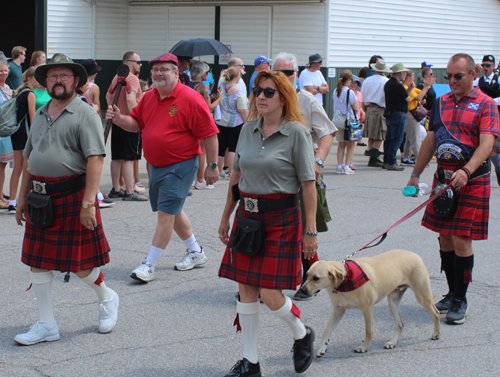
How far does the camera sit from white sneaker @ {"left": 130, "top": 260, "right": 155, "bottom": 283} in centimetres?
522

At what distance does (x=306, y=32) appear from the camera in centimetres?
1809

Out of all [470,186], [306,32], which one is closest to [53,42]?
[306,32]

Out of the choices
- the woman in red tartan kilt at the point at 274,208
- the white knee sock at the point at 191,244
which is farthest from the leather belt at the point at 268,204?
the white knee sock at the point at 191,244

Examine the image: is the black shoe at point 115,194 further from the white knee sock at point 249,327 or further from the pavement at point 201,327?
the white knee sock at point 249,327

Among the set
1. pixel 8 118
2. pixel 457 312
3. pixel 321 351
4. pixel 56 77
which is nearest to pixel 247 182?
pixel 321 351

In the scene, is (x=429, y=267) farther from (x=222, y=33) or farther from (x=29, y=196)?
(x=222, y=33)

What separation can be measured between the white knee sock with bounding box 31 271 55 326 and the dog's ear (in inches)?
74.4

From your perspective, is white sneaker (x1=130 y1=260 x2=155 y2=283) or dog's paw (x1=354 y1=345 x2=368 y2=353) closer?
dog's paw (x1=354 y1=345 x2=368 y2=353)

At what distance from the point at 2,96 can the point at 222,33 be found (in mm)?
12001

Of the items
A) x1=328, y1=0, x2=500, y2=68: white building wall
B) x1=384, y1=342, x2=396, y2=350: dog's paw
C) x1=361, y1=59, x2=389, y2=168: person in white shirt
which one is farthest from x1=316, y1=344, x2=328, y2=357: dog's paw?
x1=328, y1=0, x2=500, y2=68: white building wall

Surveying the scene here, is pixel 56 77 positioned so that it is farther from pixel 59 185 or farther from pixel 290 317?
pixel 290 317

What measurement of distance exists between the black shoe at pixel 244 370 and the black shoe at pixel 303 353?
25cm

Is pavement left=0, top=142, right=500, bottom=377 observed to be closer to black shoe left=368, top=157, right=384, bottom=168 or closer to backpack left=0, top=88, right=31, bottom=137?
backpack left=0, top=88, right=31, bottom=137

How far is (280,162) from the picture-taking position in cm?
343
